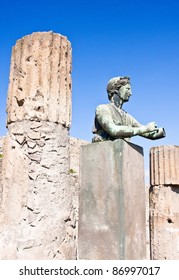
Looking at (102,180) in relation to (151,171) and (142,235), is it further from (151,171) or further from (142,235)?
(151,171)

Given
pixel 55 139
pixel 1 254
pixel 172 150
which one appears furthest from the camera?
pixel 172 150

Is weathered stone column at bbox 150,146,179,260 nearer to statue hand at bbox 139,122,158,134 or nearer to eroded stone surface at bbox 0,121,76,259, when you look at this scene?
eroded stone surface at bbox 0,121,76,259

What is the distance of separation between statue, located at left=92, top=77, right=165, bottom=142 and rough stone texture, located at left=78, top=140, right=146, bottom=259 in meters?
0.14

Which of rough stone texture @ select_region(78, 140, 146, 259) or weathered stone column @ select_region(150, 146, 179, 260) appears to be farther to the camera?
weathered stone column @ select_region(150, 146, 179, 260)

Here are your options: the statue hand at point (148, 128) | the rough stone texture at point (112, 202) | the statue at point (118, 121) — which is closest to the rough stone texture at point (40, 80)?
the statue at point (118, 121)

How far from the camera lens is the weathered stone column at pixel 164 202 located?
29.8 ft

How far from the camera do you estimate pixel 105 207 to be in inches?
165

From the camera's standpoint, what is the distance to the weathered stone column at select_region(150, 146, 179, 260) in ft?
29.8

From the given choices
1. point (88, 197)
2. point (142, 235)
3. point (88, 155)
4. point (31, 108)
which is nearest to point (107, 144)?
point (88, 155)

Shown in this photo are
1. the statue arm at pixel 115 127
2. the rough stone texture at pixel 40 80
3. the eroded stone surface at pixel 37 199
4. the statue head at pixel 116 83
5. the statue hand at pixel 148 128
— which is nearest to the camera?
the statue arm at pixel 115 127

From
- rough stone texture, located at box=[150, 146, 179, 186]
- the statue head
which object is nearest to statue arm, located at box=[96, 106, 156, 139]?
the statue head

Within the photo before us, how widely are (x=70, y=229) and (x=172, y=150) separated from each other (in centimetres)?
448

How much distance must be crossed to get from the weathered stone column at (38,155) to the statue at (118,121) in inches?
37.8

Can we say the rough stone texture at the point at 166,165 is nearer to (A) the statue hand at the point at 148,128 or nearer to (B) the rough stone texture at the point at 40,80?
(B) the rough stone texture at the point at 40,80
